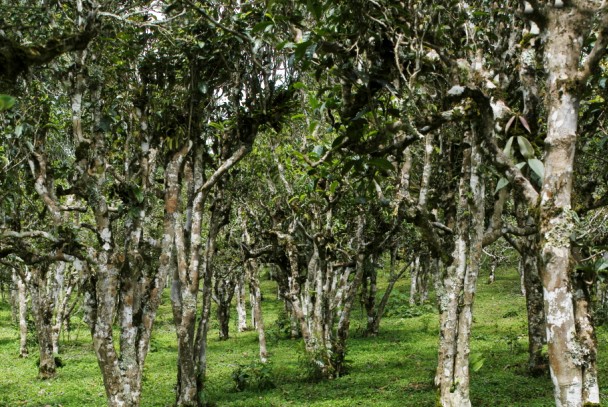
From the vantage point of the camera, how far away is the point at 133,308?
34.1 ft

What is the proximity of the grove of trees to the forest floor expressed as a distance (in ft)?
5.30

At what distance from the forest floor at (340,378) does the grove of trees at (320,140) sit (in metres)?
1.61

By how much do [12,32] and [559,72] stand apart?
7.95 m

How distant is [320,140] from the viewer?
12461 millimetres

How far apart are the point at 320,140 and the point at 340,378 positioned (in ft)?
32.9

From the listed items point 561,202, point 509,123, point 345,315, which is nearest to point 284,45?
point 509,123

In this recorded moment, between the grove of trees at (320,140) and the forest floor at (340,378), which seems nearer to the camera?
the grove of trees at (320,140)


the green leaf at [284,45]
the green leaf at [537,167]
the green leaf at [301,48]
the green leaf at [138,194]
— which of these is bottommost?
the green leaf at [537,167]

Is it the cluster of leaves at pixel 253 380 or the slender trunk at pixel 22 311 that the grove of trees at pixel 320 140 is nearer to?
the cluster of leaves at pixel 253 380

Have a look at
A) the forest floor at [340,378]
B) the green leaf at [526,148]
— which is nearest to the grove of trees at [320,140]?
the green leaf at [526,148]

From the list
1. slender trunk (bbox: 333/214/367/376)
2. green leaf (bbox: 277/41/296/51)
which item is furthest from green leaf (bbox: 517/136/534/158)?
slender trunk (bbox: 333/214/367/376)

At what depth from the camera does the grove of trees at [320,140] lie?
175 inches

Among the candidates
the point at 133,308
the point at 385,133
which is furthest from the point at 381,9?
the point at 133,308

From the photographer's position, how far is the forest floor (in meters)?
16.2
